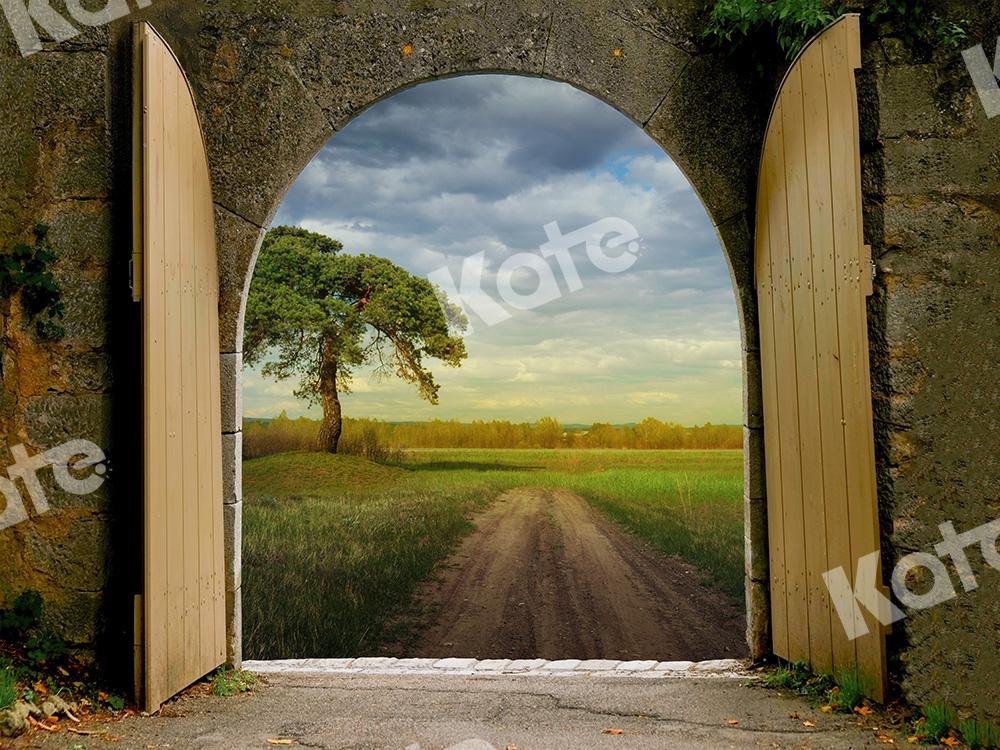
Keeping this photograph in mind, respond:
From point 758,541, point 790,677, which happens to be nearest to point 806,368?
point 758,541

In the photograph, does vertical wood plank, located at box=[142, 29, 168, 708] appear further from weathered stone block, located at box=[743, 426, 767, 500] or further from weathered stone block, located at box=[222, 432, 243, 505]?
weathered stone block, located at box=[743, 426, 767, 500]

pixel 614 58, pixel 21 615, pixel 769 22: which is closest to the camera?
pixel 21 615

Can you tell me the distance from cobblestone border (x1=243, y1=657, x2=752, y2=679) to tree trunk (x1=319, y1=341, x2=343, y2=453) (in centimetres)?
635

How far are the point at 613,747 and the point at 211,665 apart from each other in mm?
1797

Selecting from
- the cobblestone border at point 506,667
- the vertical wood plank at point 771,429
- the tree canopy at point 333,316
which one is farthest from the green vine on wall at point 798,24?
the tree canopy at point 333,316

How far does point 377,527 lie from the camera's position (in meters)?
8.18

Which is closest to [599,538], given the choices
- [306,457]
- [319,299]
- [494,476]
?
[494,476]

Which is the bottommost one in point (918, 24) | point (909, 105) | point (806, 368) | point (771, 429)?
point (771, 429)

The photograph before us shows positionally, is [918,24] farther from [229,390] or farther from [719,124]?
[229,390]

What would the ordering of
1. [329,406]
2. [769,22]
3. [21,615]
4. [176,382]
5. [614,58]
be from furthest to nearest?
1. [329,406]
2. [614,58]
3. [769,22]
4. [21,615]
5. [176,382]

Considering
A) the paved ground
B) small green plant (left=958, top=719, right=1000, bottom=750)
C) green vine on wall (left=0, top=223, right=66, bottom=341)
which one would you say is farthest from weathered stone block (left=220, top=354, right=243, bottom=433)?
small green plant (left=958, top=719, right=1000, bottom=750)

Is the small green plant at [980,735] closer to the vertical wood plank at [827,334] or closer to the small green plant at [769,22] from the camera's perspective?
the vertical wood plank at [827,334]

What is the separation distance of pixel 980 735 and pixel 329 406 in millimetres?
8683

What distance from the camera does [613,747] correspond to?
8.96ft
